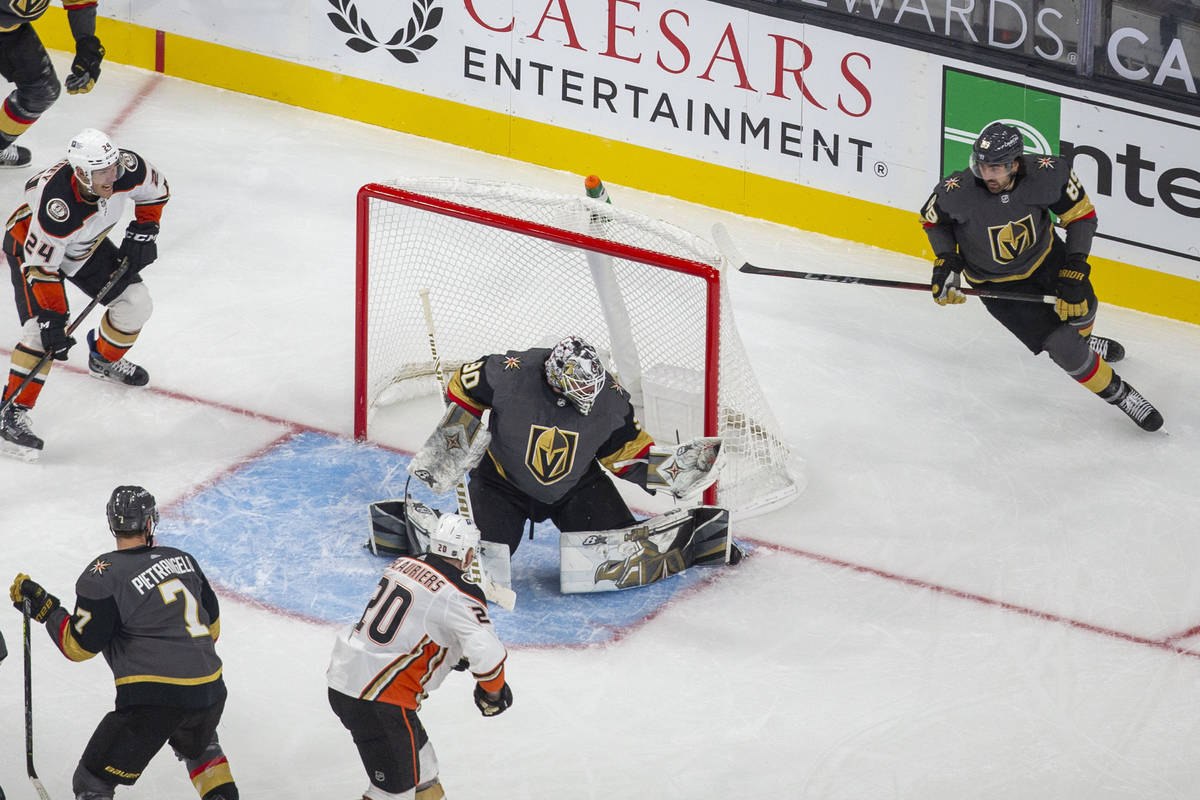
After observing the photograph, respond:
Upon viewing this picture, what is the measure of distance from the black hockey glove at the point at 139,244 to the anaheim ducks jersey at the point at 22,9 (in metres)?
1.79

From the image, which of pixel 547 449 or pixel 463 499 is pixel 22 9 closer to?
pixel 463 499

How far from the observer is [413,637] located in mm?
4367

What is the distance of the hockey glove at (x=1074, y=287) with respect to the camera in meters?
6.47

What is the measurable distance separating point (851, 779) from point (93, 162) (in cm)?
283

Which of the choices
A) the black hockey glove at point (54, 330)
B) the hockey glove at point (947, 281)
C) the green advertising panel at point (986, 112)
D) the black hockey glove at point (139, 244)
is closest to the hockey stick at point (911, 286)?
the hockey glove at point (947, 281)

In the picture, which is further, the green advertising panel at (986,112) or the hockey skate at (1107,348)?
the green advertising panel at (986,112)

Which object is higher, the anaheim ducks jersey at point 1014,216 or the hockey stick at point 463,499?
the anaheim ducks jersey at point 1014,216

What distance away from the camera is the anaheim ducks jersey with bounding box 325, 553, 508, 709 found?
436cm

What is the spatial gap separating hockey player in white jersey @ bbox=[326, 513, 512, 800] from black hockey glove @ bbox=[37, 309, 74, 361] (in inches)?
82.1

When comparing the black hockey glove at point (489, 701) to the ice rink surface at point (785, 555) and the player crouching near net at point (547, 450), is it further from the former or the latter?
the player crouching near net at point (547, 450)

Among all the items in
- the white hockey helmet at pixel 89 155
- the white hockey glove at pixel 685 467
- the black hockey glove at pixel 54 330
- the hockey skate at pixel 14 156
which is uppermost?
the white hockey helmet at pixel 89 155

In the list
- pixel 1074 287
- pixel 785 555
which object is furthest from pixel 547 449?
pixel 1074 287

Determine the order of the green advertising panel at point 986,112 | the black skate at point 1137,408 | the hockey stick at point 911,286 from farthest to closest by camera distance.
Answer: the green advertising panel at point 986,112, the black skate at point 1137,408, the hockey stick at point 911,286

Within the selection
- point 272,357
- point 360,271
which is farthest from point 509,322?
point 272,357
